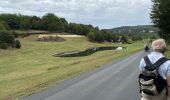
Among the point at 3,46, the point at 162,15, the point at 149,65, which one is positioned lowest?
the point at 3,46

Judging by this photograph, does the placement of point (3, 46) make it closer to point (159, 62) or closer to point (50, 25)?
point (50, 25)

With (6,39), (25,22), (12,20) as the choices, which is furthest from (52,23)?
(6,39)

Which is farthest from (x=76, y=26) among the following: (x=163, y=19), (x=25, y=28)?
(x=163, y=19)

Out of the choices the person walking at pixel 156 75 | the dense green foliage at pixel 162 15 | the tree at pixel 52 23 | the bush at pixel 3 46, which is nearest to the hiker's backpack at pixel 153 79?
the person walking at pixel 156 75

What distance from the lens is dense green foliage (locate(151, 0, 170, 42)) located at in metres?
57.9

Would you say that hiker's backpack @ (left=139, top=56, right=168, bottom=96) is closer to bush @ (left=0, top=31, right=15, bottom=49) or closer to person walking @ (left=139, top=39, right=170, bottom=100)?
person walking @ (left=139, top=39, right=170, bottom=100)

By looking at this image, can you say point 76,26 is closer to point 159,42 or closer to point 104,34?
point 104,34

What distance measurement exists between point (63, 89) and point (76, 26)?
156 m

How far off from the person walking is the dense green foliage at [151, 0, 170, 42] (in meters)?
50.5

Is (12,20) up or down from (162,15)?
down

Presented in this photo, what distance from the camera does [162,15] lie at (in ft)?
193

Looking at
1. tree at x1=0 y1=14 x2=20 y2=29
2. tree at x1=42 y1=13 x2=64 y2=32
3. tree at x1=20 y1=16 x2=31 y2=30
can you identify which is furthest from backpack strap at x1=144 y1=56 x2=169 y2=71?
tree at x1=0 y1=14 x2=20 y2=29

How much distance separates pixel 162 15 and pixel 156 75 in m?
52.4

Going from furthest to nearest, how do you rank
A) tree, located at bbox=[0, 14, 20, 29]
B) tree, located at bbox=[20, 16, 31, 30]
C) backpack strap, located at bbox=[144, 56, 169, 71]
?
tree, located at bbox=[0, 14, 20, 29] → tree, located at bbox=[20, 16, 31, 30] → backpack strap, located at bbox=[144, 56, 169, 71]
